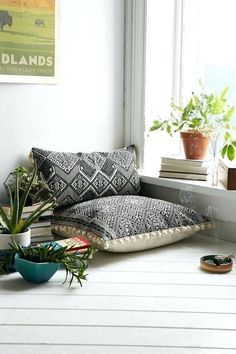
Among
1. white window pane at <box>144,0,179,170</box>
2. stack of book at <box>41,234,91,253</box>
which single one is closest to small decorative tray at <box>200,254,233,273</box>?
stack of book at <box>41,234,91,253</box>

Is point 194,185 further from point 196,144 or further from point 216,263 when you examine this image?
point 216,263

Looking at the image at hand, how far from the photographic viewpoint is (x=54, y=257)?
5.30ft

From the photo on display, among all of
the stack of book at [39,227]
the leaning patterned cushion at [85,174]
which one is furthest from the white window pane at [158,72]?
the stack of book at [39,227]

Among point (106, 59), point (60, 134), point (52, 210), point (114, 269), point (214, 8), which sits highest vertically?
point (214, 8)

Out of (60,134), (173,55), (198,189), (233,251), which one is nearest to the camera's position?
(233,251)

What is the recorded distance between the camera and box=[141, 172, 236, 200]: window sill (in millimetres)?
2049

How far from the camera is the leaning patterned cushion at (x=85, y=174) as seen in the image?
2137 mm

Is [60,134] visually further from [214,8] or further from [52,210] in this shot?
[214,8]

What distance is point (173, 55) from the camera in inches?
101

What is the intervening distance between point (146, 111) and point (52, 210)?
70cm

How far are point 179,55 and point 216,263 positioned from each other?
1.15 m

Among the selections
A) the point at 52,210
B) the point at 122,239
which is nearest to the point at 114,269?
the point at 122,239

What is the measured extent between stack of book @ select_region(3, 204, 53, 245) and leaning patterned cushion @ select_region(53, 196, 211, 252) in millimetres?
75

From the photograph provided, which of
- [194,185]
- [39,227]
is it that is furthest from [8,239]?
[194,185]
